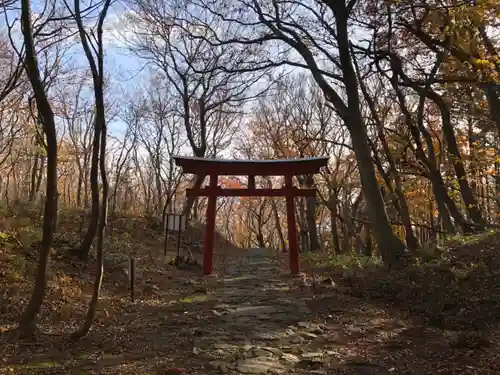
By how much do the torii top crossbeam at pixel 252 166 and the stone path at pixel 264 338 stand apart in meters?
4.44

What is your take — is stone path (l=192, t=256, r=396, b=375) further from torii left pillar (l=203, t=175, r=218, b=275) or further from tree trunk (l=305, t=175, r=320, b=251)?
tree trunk (l=305, t=175, r=320, b=251)

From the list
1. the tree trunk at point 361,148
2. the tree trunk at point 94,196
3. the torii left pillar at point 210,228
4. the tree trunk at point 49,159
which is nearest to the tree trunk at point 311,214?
the torii left pillar at point 210,228

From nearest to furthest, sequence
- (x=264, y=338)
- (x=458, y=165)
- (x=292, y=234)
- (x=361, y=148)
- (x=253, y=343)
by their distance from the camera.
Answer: (x=253, y=343) → (x=264, y=338) → (x=361, y=148) → (x=458, y=165) → (x=292, y=234)

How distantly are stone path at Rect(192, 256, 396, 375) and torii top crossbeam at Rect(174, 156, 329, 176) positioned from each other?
444cm

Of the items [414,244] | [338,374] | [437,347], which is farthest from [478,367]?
[414,244]

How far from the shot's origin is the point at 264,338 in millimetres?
5789

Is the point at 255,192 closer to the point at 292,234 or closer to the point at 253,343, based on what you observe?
the point at 292,234

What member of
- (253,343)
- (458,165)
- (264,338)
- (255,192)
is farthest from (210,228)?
(458,165)

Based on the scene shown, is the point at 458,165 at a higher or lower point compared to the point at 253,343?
higher

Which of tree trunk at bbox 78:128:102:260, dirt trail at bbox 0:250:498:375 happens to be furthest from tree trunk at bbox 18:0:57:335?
tree trunk at bbox 78:128:102:260

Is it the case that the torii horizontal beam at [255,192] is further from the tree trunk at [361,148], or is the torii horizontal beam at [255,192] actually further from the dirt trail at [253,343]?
the dirt trail at [253,343]

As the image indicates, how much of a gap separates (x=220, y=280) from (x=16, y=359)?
7.07m

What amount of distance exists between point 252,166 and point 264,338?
23.7 ft

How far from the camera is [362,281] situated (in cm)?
922
